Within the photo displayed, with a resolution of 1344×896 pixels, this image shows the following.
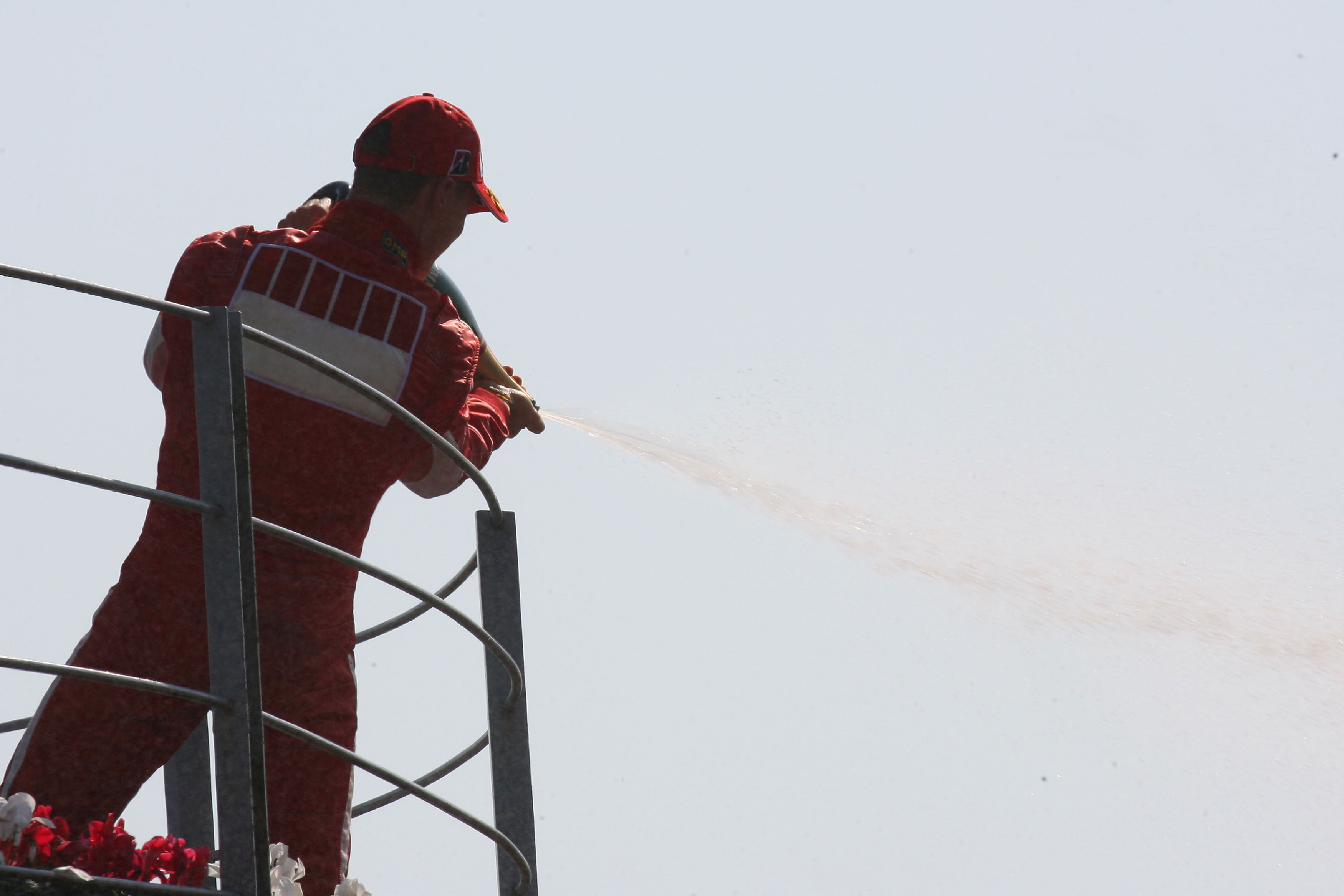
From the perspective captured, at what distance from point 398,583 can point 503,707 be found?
1.00 metres

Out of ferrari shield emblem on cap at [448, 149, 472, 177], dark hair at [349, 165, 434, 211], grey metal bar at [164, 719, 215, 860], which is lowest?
grey metal bar at [164, 719, 215, 860]

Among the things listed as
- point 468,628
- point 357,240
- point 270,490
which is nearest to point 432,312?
point 357,240

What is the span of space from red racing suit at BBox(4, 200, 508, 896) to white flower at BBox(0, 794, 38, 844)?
590 millimetres

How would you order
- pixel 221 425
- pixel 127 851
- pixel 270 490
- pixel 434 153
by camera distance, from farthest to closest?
pixel 434 153 → pixel 270 490 → pixel 127 851 → pixel 221 425

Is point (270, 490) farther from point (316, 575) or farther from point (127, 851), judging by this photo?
point (127, 851)

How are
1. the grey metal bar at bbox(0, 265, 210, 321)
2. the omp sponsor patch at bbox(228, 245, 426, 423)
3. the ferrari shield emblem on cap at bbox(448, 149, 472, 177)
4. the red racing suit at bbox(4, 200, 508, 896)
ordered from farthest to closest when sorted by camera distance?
the ferrari shield emblem on cap at bbox(448, 149, 472, 177) < the omp sponsor patch at bbox(228, 245, 426, 423) < the red racing suit at bbox(4, 200, 508, 896) < the grey metal bar at bbox(0, 265, 210, 321)

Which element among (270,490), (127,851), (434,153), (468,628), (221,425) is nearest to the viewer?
(221,425)

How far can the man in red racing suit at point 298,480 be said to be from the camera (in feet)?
14.8

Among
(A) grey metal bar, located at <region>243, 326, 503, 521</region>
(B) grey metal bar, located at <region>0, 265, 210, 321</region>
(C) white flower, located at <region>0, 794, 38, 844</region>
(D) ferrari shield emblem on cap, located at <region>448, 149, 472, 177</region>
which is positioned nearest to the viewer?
(B) grey metal bar, located at <region>0, 265, 210, 321</region>

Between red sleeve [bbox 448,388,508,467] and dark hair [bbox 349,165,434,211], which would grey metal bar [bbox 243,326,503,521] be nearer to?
red sleeve [bbox 448,388,508,467]

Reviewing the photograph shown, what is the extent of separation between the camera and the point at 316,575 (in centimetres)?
473

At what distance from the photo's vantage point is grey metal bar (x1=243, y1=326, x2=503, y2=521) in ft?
12.1

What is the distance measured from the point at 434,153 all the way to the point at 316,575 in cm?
134

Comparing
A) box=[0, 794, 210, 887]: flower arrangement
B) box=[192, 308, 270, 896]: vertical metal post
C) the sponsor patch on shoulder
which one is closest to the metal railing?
box=[192, 308, 270, 896]: vertical metal post
